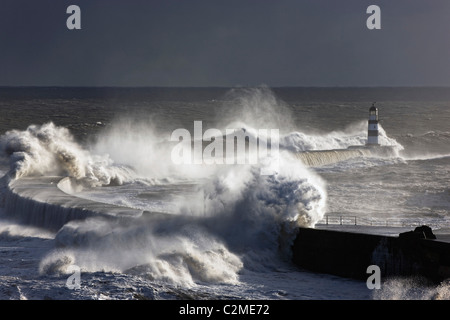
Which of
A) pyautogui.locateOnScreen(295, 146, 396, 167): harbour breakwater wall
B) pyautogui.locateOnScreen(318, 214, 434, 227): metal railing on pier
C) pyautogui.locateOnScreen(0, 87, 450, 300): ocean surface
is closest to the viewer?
pyautogui.locateOnScreen(0, 87, 450, 300): ocean surface

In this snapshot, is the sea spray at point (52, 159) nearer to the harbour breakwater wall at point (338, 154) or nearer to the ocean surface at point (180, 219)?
the ocean surface at point (180, 219)

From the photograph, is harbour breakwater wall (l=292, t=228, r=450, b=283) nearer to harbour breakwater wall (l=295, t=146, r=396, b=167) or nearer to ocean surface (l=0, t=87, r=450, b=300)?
ocean surface (l=0, t=87, r=450, b=300)

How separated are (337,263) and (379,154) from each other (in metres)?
24.1

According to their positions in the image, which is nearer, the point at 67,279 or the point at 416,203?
the point at 67,279

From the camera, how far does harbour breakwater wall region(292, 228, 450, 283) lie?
505 inches

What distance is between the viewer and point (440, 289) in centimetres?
1241

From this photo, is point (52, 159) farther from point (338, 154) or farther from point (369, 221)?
point (338, 154)

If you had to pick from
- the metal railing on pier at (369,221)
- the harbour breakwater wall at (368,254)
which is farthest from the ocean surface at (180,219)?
the harbour breakwater wall at (368,254)

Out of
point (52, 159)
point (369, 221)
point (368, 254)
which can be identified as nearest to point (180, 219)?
point (368, 254)

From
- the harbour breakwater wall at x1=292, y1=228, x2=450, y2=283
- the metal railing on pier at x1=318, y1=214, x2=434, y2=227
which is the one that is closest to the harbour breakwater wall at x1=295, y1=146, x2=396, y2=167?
the metal railing on pier at x1=318, y1=214, x2=434, y2=227

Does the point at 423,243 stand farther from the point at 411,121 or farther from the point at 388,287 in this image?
the point at 411,121

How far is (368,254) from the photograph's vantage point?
13625mm

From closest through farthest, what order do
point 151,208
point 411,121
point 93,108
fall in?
point 151,208 → point 411,121 → point 93,108
